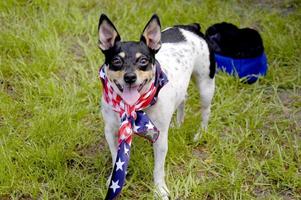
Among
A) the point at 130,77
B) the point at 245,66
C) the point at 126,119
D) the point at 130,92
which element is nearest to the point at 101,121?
the point at 126,119

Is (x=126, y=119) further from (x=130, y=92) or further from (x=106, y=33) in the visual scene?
(x=106, y=33)

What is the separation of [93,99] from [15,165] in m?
1.05

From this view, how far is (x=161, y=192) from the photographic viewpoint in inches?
130

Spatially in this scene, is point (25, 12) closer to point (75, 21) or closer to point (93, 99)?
point (75, 21)

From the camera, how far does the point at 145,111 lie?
309cm

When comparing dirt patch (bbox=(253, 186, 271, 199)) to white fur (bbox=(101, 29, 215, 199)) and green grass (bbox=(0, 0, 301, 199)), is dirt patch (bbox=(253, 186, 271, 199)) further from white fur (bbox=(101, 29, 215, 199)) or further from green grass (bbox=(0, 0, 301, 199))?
white fur (bbox=(101, 29, 215, 199))

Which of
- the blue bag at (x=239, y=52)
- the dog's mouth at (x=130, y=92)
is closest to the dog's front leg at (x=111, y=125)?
the dog's mouth at (x=130, y=92)

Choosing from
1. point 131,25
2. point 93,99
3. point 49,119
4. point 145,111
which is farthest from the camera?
point 131,25

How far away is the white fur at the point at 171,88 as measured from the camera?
10.3 ft

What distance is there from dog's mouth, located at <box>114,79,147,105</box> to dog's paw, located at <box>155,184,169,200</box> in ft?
2.19

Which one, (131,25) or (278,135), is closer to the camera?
(278,135)

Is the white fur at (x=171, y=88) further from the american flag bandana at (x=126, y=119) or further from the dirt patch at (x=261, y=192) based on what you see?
the dirt patch at (x=261, y=192)

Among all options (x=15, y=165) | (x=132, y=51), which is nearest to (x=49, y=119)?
(x=15, y=165)

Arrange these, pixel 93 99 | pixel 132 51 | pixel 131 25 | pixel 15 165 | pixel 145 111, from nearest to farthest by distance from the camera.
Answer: pixel 132 51 < pixel 145 111 < pixel 15 165 < pixel 93 99 < pixel 131 25
